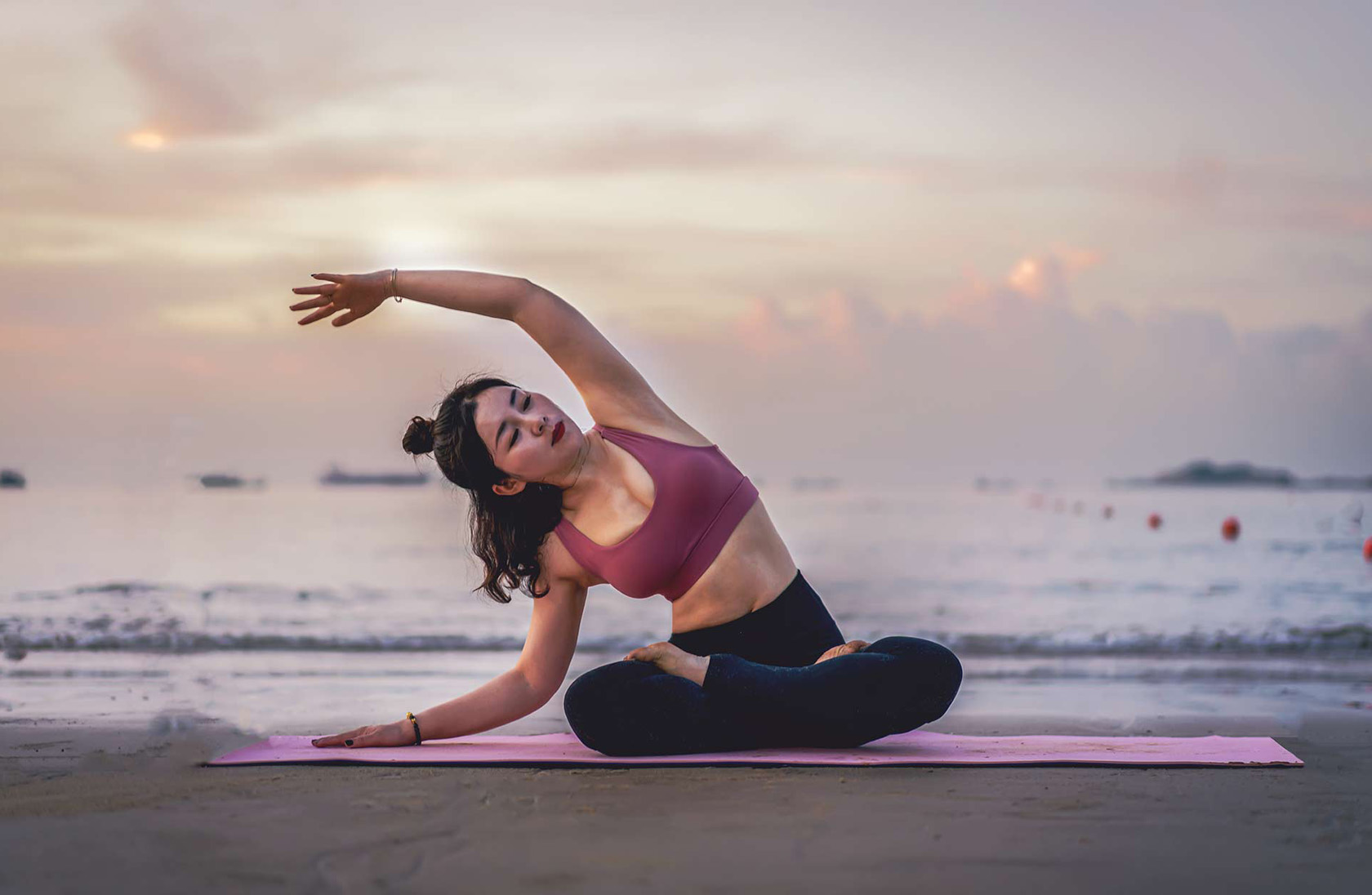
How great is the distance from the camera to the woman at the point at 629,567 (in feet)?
10.1

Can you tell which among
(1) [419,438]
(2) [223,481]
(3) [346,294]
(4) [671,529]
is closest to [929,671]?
(4) [671,529]

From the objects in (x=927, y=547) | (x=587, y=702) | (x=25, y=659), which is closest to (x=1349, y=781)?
(x=587, y=702)

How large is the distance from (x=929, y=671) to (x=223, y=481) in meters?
22.2

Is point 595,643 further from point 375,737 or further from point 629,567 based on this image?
point 629,567

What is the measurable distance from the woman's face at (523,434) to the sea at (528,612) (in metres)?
0.21

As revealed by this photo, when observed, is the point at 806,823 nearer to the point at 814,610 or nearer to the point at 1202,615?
the point at 814,610

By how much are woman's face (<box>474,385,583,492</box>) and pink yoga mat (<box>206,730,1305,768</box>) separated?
2.35ft

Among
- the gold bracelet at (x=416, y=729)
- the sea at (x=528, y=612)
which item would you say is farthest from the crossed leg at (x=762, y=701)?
the sea at (x=528, y=612)

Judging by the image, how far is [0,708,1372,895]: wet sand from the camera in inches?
79.9

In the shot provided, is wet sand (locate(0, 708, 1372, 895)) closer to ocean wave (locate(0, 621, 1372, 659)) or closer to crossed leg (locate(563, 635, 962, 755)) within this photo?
crossed leg (locate(563, 635, 962, 755))

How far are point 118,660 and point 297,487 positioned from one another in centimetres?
2155

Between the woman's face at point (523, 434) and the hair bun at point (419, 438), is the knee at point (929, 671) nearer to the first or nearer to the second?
the woman's face at point (523, 434)

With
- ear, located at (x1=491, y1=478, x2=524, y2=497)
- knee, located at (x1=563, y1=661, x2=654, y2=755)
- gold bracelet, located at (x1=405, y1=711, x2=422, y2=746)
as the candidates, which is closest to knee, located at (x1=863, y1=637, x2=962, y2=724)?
knee, located at (x1=563, y1=661, x2=654, y2=755)

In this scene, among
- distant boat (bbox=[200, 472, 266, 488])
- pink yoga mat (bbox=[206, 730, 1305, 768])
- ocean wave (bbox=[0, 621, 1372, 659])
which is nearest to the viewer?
pink yoga mat (bbox=[206, 730, 1305, 768])
